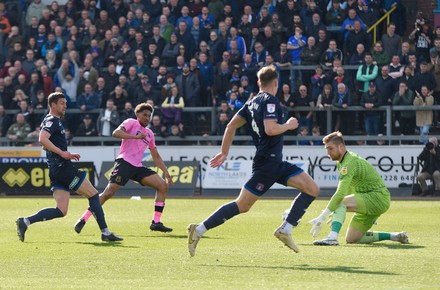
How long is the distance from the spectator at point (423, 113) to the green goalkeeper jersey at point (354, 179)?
557 inches

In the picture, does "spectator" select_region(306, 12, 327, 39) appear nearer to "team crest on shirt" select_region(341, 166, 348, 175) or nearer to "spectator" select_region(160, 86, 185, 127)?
"spectator" select_region(160, 86, 185, 127)

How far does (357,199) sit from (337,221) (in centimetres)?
50

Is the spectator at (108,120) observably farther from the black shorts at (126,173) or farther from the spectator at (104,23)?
the black shorts at (126,173)

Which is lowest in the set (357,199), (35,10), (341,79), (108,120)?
(108,120)

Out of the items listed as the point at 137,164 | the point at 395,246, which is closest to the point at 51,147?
the point at 137,164

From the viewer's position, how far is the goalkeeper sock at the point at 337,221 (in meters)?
14.7

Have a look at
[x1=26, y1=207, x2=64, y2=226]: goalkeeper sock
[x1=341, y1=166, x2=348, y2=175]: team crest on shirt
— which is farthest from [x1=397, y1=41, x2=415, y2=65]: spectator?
[x1=26, y1=207, x2=64, y2=226]: goalkeeper sock

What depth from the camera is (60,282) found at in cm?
1062

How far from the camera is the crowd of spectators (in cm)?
2997

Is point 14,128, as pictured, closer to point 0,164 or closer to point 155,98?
point 0,164

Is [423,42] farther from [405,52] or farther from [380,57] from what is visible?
[380,57]

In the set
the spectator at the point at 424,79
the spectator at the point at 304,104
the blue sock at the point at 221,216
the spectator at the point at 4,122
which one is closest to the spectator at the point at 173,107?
the spectator at the point at 304,104

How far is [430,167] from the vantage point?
28.3m

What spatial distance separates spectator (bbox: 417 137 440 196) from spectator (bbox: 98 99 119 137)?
9.12 m
